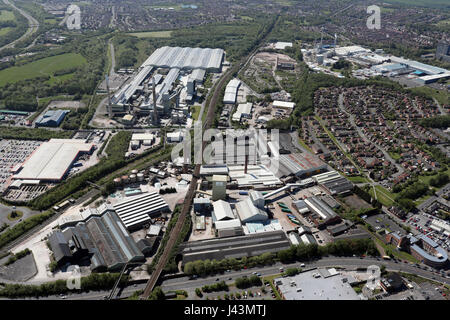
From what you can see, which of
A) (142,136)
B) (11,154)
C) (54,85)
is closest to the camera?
(11,154)

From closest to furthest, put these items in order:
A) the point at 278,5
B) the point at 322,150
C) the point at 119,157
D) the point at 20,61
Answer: the point at 119,157 → the point at 322,150 → the point at 20,61 → the point at 278,5

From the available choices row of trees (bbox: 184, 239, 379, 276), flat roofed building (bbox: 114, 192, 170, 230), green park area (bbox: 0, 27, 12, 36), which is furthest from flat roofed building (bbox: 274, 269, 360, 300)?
green park area (bbox: 0, 27, 12, 36)

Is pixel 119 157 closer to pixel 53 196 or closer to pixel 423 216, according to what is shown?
pixel 53 196

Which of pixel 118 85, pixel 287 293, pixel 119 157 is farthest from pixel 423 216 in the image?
pixel 118 85

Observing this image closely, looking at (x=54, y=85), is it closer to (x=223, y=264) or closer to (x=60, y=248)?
(x=60, y=248)

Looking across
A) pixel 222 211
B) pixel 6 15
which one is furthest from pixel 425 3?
pixel 222 211

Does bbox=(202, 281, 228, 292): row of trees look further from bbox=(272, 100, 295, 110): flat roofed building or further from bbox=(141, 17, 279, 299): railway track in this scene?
bbox=(272, 100, 295, 110): flat roofed building
